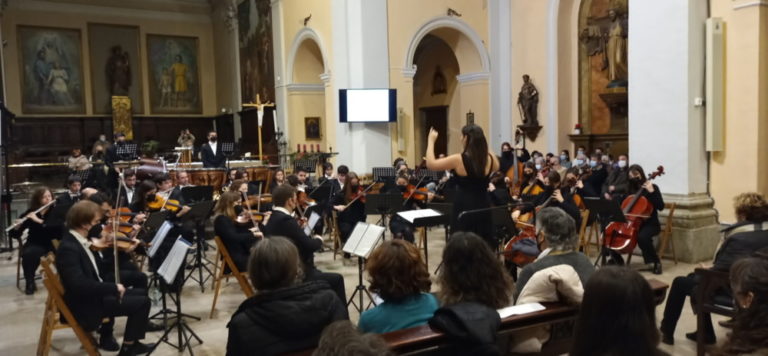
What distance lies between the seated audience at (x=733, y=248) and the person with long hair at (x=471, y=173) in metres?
1.47

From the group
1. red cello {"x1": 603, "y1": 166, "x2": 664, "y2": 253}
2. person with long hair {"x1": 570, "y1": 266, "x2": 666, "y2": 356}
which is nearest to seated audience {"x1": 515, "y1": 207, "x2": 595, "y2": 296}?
person with long hair {"x1": 570, "y1": 266, "x2": 666, "y2": 356}

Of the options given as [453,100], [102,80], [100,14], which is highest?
[100,14]

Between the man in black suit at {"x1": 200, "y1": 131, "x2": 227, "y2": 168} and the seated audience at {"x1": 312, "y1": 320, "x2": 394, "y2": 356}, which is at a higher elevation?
the man in black suit at {"x1": 200, "y1": 131, "x2": 227, "y2": 168}

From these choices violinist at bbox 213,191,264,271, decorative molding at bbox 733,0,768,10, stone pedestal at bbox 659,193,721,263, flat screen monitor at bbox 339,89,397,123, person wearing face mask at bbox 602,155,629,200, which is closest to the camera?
violinist at bbox 213,191,264,271

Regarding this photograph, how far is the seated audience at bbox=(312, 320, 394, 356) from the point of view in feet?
4.66

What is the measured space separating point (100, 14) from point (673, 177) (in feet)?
64.1

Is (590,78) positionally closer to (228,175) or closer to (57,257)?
(228,175)

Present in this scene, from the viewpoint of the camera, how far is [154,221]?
5.61 m

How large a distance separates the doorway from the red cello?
34.5 ft

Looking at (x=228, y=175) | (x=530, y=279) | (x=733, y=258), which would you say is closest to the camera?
(x=530, y=279)

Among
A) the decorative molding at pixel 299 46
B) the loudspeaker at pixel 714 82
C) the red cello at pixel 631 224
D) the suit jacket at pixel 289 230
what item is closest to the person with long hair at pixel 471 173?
the suit jacket at pixel 289 230

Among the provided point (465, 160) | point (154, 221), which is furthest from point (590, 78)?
point (154, 221)

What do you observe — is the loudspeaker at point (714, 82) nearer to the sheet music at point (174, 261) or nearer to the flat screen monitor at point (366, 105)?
the sheet music at point (174, 261)

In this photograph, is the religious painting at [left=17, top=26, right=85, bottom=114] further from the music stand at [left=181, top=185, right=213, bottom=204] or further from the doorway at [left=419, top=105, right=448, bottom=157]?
the music stand at [left=181, top=185, right=213, bottom=204]
